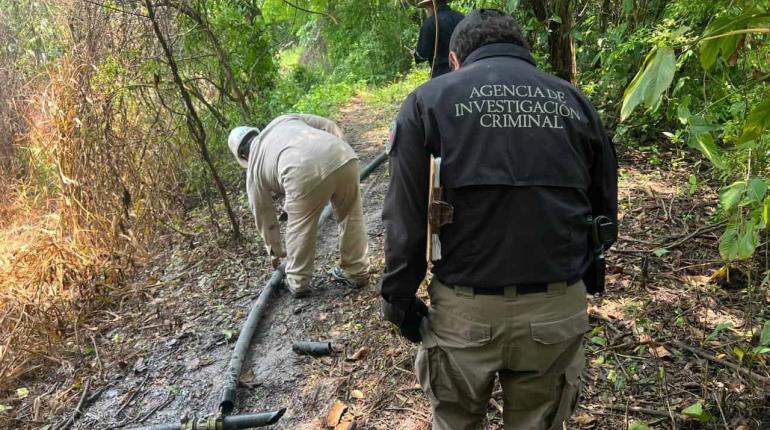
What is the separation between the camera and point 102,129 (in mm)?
5066

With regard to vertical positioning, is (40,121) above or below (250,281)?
above

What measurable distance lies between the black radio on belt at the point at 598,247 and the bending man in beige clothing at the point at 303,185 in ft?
7.07

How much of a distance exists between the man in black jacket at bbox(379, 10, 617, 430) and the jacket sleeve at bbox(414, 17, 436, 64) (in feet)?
10.9

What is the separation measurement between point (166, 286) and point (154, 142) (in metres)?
1.62

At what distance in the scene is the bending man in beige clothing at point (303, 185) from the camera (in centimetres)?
374

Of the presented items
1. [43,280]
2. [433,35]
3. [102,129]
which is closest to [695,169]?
[433,35]

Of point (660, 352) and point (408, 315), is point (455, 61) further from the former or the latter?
point (660, 352)

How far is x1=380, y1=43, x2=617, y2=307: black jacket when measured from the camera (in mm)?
1702

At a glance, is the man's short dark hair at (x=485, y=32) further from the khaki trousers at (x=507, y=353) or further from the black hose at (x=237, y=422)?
the black hose at (x=237, y=422)

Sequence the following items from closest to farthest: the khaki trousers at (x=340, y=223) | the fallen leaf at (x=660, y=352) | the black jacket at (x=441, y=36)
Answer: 1. the fallen leaf at (x=660, y=352)
2. the khaki trousers at (x=340, y=223)
3. the black jacket at (x=441, y=36)

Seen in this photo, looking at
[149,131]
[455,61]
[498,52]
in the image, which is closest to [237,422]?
[455,61]

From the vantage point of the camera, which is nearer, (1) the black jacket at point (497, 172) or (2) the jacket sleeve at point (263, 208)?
(1) the black jacket at point (497, 172)

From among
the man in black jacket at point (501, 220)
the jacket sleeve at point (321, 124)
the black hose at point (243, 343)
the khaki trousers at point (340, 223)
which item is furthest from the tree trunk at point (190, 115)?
the man in black jacket at point (501, 220)

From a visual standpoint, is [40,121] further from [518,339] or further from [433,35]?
[518,339]
